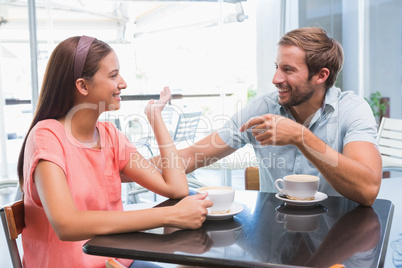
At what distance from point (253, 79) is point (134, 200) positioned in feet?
4.91

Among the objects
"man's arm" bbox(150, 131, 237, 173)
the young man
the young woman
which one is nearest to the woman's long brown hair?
the young woman

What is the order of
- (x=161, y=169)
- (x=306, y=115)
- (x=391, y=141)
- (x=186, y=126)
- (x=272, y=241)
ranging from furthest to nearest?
(x=186, y=126), (x=391, y=141), (x=306, y=115), (x=161, y=169), (x=272, y=241)

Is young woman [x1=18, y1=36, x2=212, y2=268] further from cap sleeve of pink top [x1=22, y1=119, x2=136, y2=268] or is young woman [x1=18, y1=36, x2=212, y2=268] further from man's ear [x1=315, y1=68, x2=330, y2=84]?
man's ear [x1=315, y1=68, x2=330, y2=84]

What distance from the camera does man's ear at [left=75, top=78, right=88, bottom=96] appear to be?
1231 millimetres

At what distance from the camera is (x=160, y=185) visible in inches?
52.3

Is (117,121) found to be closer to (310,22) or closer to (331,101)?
(310,22)

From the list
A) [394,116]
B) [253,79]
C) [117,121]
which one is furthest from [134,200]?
[394,116]

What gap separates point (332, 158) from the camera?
4.22 feet

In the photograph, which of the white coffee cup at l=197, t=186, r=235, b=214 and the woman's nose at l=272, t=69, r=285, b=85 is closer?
the white coffee cup at l=197, t=186, r=235, b=214

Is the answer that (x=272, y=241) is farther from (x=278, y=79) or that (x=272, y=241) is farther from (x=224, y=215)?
→ (x=278, y=79)

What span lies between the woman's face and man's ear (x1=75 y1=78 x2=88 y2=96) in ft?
0.04

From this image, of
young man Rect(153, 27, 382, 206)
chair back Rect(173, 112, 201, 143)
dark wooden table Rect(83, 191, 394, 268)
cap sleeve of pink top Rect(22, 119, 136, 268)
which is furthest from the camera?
chair back Rect(173, 112, 201, 143)

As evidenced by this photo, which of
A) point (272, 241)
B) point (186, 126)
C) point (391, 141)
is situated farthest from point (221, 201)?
point (391, 141)

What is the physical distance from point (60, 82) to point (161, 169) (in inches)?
18.3
